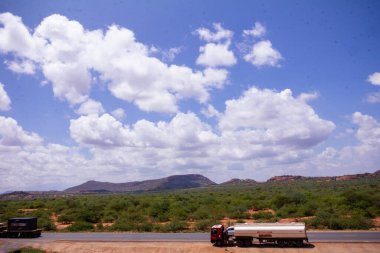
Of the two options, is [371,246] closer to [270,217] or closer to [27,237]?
[270,217]

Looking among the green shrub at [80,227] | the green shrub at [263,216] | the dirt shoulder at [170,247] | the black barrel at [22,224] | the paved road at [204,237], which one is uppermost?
the black barrel at [22,224]

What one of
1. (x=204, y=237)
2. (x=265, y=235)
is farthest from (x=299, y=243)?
(x=204, y=237)

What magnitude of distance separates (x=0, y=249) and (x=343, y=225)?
36681 mm

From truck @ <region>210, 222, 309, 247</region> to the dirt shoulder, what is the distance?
0.82 m

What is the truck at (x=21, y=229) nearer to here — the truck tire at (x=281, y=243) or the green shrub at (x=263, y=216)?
the green shrub at (x=263, y=216)

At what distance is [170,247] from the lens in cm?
3400

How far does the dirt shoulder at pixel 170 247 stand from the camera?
3044 centimetres

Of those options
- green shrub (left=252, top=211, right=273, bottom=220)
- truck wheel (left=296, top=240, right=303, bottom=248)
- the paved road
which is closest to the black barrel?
the paved road

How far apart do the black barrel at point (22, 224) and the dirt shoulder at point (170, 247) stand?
20.7ft

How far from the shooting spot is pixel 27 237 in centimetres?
4516

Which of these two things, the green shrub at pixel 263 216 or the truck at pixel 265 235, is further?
the green shrub at pixel 263 216

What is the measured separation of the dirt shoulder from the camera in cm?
3044

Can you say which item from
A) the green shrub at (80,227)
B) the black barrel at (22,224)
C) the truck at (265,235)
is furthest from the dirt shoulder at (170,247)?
the green shrub at (80,227)

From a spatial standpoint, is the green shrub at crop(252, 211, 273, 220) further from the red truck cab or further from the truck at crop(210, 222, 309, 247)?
the red truck cab
